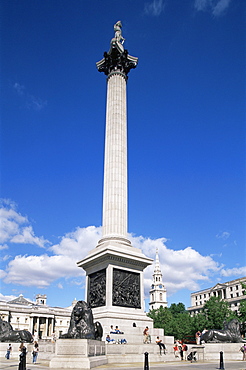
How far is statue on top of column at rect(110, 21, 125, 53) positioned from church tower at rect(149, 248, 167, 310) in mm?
103540

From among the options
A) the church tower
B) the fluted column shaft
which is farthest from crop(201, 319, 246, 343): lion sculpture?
the church tower

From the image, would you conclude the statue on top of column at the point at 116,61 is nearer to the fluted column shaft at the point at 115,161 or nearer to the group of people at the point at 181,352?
the fluted column shaft at the point at 115,161

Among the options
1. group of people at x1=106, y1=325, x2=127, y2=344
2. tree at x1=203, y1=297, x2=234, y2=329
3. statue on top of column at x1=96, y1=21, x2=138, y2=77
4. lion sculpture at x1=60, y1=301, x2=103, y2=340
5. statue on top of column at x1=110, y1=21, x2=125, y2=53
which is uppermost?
statue on top of column at x1=110, y1=21, x2=125, y2=53

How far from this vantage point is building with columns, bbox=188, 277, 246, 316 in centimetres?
8844

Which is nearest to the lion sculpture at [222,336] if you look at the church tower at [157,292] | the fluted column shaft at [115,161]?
the fluted column shaft at [115,161]

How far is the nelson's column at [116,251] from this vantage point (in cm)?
2569

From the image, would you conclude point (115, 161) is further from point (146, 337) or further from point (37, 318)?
point (37, 318)

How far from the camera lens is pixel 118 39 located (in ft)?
133

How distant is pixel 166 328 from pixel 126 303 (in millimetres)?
53512

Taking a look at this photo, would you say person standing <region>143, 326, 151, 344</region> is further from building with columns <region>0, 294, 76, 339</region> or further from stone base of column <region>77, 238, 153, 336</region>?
building with columns <region>0, 294, 76, 339</region>

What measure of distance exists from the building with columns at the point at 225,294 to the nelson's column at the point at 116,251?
6492cm

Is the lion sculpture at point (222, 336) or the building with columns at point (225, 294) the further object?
the building with columns at point (225, 294)

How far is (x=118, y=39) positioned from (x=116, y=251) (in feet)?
87.8

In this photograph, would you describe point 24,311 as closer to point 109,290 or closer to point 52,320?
point 52,320
